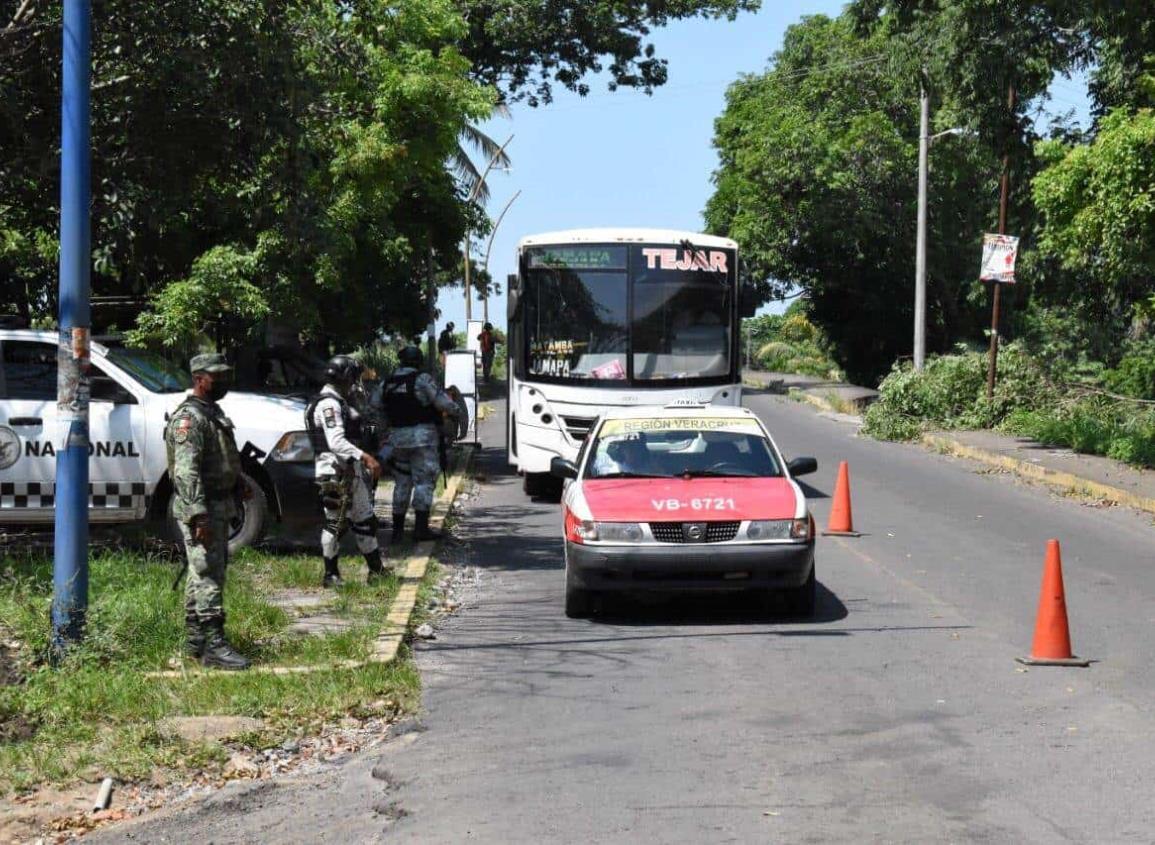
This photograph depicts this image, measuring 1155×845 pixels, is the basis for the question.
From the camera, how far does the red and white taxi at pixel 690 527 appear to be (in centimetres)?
1049

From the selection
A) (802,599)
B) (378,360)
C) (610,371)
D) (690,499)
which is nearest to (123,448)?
(690,499)

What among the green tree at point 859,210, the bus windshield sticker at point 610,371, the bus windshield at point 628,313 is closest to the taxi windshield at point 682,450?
the bus windshield sticker at point 610,371

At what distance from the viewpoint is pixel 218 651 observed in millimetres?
8805

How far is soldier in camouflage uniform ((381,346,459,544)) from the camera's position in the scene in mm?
14117

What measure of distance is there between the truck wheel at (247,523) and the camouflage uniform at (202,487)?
384 cm

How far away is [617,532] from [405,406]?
13.6 feet

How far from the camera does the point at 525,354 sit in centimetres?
1955

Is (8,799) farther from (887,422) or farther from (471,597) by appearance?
(887,422)

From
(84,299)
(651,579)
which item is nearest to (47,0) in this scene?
(84,299)

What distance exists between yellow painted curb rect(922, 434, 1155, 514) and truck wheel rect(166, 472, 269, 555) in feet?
35.2

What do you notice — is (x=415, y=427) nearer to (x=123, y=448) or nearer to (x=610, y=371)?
(x=123, y=448)

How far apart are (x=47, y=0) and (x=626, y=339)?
8.51m

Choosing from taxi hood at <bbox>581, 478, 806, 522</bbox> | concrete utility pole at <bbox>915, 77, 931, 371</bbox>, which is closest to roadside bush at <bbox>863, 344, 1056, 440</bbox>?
concrete utility pole at <bbox>915, 77, 931, 371</bbox>

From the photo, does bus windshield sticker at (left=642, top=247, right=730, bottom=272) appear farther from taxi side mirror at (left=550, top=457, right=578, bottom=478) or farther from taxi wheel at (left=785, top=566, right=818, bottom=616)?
taxi wheel at (left=785, top=566, right=818, bottom=616)
